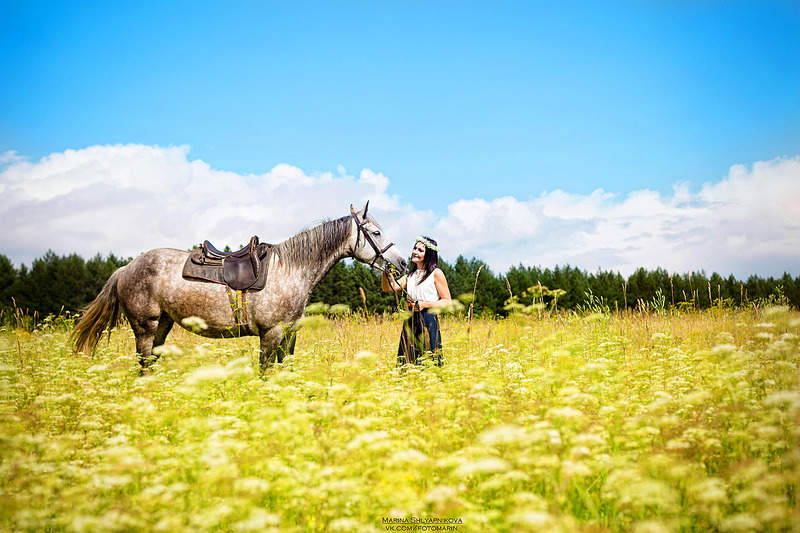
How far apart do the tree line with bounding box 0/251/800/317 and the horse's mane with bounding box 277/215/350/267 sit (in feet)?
37.4

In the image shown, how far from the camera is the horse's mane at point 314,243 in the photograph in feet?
20.1

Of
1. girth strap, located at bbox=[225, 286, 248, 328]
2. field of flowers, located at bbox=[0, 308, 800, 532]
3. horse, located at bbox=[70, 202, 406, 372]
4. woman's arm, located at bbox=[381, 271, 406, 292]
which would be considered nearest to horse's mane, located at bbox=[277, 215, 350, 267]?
horse, located at bbox=[70, 202, 406, 372]

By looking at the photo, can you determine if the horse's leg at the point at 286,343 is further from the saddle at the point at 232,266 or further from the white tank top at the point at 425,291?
the white tank top at the point at 425,291

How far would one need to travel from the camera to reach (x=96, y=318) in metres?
6.41

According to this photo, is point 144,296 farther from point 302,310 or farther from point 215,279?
point 302,310

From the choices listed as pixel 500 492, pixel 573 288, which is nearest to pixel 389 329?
pixel 500 492

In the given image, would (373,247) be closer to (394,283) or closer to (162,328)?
(394,283)

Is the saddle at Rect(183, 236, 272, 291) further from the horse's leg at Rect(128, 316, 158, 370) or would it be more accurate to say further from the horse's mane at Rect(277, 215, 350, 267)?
the horse's leg at Rect(128, 316, 158, 370)

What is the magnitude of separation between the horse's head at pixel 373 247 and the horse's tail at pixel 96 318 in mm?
3500

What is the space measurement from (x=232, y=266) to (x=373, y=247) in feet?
6.34

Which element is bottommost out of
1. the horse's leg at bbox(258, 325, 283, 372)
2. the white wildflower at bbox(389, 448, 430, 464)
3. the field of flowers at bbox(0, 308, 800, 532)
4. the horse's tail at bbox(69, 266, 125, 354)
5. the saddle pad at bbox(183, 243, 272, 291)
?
the field of flowers at bbox(0, 308, 800, 532)

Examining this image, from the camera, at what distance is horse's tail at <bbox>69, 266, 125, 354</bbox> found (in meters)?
6.35

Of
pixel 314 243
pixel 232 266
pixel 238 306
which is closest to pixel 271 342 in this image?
pixel 238 306

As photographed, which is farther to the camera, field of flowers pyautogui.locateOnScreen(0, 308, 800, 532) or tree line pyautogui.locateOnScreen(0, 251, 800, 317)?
tree line pyautogui.locateOnScreen(0, 251, 800, 317)
